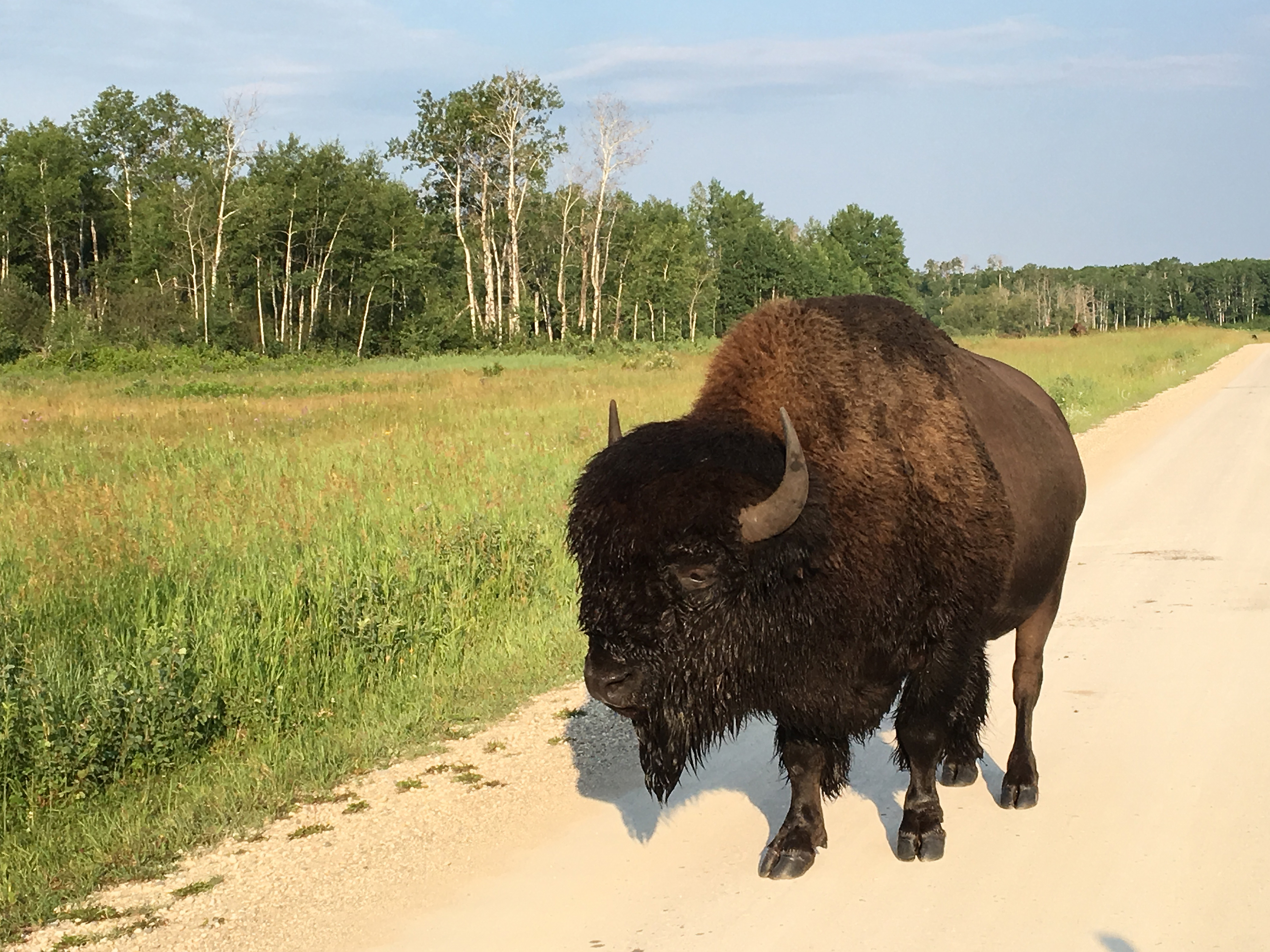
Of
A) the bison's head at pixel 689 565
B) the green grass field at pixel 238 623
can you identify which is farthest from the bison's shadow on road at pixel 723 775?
the bison's head at pixel 689 565

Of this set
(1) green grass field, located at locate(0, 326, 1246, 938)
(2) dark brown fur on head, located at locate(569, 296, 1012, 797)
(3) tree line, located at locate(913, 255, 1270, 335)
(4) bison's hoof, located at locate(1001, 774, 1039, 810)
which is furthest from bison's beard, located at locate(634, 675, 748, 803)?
(3) tree line, located at locate(913, 255, 1270, 335)

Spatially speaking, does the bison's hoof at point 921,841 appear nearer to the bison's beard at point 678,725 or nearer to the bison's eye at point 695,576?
the bison's beard at point 678,725

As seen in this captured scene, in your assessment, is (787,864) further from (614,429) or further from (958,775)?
(614,429)

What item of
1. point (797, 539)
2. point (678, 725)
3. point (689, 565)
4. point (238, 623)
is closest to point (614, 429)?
point (689, 565)

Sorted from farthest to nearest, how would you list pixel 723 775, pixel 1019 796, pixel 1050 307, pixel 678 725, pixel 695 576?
1. pixel 1050 307
2. pixel 723 775
3. pixel 1019 796
4. pixel 678 725
5. pixel 695 576

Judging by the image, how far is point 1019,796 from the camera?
4914 mm

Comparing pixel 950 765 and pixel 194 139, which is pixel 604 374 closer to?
pixel 950 765

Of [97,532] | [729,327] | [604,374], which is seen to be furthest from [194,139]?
[729,327]

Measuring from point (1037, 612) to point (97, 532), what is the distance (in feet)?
24.0

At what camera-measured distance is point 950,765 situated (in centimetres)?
519

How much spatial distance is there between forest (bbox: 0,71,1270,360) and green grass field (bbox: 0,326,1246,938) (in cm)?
3692

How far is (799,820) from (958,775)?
3.83 ft

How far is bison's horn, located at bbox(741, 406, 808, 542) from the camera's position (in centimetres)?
344

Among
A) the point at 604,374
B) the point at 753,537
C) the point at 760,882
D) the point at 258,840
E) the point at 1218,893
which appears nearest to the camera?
the point at 753,537
